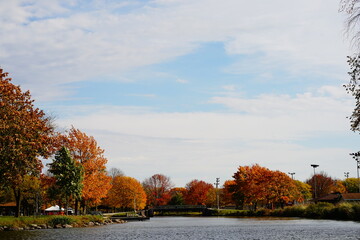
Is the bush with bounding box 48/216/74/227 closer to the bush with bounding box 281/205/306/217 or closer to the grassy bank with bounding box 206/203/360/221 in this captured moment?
the grassy bank with bounding box 206/203/360/221

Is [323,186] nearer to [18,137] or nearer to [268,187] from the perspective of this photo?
[268,187]

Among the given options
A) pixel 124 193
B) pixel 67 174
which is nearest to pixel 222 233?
pixel 67 174

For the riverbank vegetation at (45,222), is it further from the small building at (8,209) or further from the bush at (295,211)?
the bush at (295,211)

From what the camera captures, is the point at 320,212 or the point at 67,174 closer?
the point at 67,174

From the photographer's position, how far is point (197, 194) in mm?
171750

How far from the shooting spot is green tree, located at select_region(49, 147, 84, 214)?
2751 inches

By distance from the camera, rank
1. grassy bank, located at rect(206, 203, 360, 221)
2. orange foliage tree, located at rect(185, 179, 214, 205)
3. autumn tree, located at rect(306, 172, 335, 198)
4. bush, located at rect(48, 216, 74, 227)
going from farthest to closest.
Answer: orange foliage tree, located at rect(185, 179, 214, 205)
autumn tree, located at rect(306, 172, 335, 198)
grassy bank, located at rect(206, 203, 360, 221)
bush, located at rect(48, 216, 74, 227)

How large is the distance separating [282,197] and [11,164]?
7893cm

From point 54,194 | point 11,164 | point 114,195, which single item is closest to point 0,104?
point 11,164

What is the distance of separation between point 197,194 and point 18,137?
132173 millimetres

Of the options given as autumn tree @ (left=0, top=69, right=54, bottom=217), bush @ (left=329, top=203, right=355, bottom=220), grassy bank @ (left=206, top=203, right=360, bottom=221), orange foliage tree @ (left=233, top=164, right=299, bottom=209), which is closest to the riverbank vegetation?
autumn tree @ (left=0, top=69, right=54, bottom=217)

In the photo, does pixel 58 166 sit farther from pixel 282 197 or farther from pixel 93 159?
pixel 282 197

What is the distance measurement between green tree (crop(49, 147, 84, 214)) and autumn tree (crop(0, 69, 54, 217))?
66.2 ft

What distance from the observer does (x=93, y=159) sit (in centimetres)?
7600
